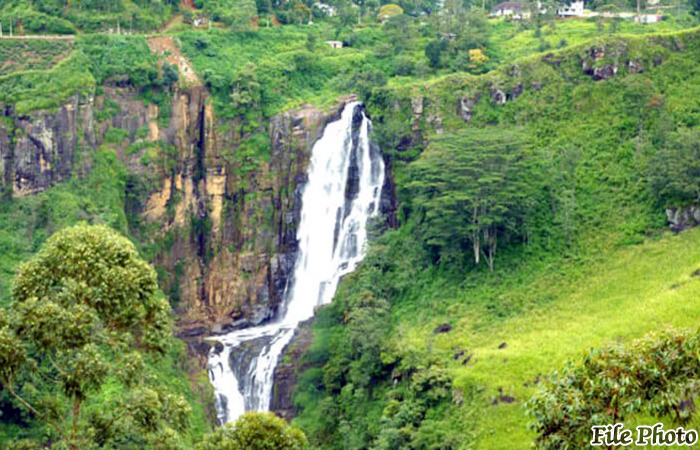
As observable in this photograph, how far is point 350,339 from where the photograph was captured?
33750 mm

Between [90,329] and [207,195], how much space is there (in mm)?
27584

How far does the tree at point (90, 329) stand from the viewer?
15180 mm

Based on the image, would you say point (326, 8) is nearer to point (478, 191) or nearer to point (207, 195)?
point (207, 195)

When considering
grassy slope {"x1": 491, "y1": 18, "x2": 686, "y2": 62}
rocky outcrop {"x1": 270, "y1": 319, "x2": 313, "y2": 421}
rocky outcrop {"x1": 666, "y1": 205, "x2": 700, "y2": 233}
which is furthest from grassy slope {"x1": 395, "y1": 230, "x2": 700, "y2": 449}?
grassy slope {"x1": 491, "y1": 18, "x2": 686, "y2": 62}

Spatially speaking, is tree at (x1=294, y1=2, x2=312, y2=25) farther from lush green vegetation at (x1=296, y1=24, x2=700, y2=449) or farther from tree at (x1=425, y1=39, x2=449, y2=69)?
lush green vegetation at (x1=296, y1=24, x2=700, y2=449)

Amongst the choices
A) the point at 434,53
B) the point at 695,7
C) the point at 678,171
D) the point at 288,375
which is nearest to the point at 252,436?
the point at 288,375

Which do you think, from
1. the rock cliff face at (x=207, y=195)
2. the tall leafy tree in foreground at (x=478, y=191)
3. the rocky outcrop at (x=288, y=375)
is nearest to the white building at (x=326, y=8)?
the rock cliff face at (x=207, y=195)

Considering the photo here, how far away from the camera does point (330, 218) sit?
4109cm

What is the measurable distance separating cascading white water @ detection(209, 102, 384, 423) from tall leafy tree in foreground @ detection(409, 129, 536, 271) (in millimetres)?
4651

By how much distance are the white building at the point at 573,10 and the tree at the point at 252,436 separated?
44965mm

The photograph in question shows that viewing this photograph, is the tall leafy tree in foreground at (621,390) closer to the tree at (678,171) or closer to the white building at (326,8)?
the tree at (678,171)

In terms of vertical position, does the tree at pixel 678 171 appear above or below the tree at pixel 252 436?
above

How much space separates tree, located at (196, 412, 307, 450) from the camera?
16.4 metres

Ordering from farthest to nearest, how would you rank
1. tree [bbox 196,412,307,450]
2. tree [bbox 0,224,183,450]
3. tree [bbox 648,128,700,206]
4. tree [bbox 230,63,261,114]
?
tree [bbox 230,63,261,114] → tree [bbox 648,128,700,206] → tree [bbox 196,412,307,450] → tree [bbox 0,224,183,450]
